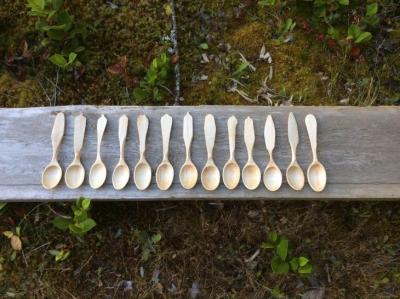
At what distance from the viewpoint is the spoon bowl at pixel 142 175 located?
74.4 inches

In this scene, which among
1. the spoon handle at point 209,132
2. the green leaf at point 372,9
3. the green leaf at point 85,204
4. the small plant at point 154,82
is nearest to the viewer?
the green leaf at point 85,204

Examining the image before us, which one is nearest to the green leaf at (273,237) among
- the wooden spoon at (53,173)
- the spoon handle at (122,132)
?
the spoon handle at (122,132)

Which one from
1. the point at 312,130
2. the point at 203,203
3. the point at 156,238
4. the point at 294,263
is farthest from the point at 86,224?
the point at 312,130

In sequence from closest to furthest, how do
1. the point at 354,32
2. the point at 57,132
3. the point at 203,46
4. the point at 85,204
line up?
the point at 85,204, the point at 57,132, the point at 354,32, the point at 203,46

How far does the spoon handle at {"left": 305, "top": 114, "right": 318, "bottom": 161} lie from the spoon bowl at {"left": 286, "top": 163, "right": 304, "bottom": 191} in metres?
0.09

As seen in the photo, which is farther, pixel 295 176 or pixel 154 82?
pixel 154 82

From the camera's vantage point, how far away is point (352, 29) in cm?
230

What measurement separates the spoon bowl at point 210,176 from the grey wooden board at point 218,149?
0.03 m

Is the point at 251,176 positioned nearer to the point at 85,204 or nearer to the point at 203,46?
the point at 85,204

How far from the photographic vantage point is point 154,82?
2232mm

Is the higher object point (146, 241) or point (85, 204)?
point (85, 204)

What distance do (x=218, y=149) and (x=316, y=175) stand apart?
46 cm

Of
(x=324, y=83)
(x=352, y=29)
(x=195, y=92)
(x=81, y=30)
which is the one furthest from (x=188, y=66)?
(x=352, y=29)

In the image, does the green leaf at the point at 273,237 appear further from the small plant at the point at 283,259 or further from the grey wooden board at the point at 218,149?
the grey wooden board at the point at 218,149
